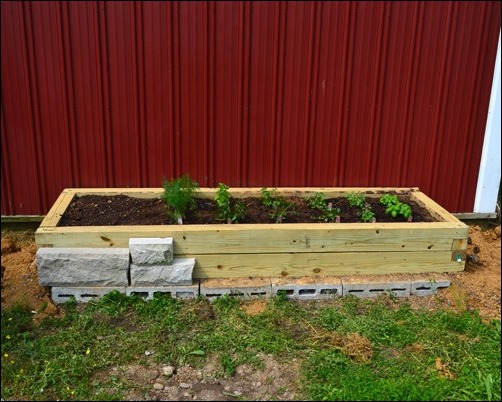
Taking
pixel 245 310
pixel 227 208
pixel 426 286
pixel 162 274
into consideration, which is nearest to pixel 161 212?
pixel 227 208

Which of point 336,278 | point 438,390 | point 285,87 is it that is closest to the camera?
point 438,390

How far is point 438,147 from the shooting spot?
17.8ft

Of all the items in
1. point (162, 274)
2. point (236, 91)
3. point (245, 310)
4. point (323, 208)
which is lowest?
point (245, 310)

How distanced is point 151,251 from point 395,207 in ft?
7.10

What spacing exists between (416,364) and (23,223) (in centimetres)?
372

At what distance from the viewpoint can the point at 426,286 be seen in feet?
14.6

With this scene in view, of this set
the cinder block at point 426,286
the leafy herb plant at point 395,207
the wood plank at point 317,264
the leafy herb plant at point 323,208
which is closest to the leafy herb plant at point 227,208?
the wood plank at point 317,264

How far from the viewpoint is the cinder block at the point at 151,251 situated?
4.15 m

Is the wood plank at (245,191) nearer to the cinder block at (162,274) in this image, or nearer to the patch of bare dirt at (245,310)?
the patch of bare dirt at (245,310)

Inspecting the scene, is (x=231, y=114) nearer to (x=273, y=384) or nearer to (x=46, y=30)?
(x=46, y=30)

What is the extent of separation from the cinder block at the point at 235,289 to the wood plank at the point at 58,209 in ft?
4.23

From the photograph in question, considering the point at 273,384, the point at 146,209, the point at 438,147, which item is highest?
the point at 438,147

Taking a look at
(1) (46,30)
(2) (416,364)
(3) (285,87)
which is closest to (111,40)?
(1) (46,30)

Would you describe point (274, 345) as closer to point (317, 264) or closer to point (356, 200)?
point (317, 264)
